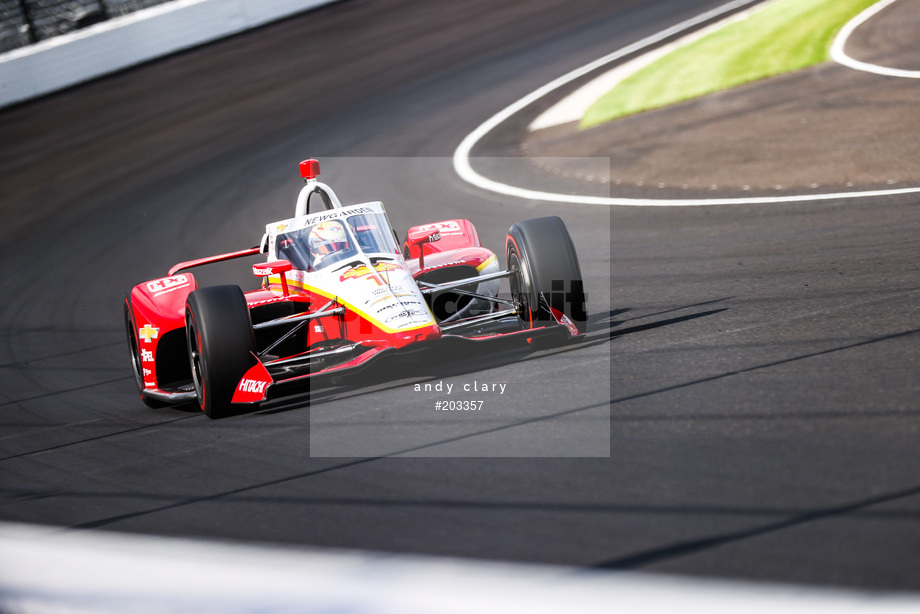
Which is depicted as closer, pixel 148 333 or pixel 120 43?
pixel 148 333

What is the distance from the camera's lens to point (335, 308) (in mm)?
6777

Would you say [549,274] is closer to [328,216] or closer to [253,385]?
[328,216]

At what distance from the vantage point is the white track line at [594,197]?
10.4 meters

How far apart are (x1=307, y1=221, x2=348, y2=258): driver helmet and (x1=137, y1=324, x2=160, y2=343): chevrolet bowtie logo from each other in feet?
4.29

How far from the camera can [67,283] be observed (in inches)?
471

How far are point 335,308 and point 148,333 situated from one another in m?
1.62

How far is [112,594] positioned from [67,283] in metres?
10.7

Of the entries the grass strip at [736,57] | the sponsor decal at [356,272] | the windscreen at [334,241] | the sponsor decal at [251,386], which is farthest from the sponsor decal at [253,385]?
the grass strip at [736,57]

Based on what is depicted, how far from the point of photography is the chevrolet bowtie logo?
742cm

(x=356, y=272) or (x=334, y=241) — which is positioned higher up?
(x=334, y=241)

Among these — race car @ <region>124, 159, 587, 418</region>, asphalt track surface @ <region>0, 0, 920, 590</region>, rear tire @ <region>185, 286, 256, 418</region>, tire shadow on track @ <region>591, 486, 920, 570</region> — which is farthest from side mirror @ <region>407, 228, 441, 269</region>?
tire shadow on track @ <region>591, 486, 920, 570</region>

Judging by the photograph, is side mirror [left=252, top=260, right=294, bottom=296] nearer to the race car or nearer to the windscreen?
the race car

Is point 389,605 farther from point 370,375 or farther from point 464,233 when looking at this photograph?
point 464,233

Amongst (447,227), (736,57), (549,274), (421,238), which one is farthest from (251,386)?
(736,57)
